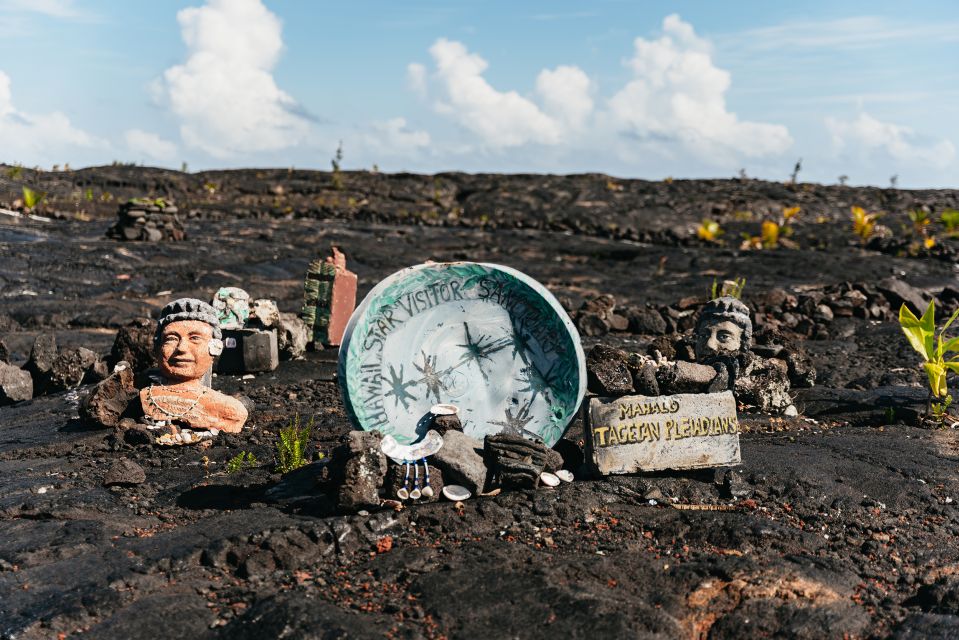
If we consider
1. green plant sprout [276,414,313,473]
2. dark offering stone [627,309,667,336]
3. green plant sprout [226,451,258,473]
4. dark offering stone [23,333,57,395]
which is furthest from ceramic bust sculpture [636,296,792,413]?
dark offering stone [23,333,57,395]

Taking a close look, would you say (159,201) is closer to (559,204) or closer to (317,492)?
(559,204)

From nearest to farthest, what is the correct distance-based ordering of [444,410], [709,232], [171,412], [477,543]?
[477,543]
[444,410]
[171,412]
[709,232]

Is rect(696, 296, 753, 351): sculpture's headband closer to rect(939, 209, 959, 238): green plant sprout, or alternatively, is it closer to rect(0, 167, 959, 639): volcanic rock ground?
rect(0, 167, 959, 639): volcanic rock ground

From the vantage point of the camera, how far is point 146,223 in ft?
61.8

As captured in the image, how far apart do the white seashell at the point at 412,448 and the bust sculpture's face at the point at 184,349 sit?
2.29 meters

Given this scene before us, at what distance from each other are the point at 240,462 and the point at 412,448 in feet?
4.48

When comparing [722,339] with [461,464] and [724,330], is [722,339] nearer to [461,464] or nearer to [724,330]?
[724,330]

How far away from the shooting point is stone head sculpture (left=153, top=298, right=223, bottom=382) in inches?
256

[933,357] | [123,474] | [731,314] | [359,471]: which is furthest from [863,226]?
[123,474]

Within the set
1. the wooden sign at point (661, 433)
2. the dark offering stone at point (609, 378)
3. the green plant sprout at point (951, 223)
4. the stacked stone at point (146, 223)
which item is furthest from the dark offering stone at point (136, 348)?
the green plant sprout at point (951, 223)

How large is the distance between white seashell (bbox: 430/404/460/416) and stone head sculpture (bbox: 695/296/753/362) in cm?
351

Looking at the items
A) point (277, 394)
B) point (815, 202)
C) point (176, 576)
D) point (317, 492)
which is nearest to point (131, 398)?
point (277, 394)

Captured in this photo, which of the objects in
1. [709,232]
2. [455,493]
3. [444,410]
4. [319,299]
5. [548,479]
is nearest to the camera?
[455,493]

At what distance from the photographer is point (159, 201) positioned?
1931cm
